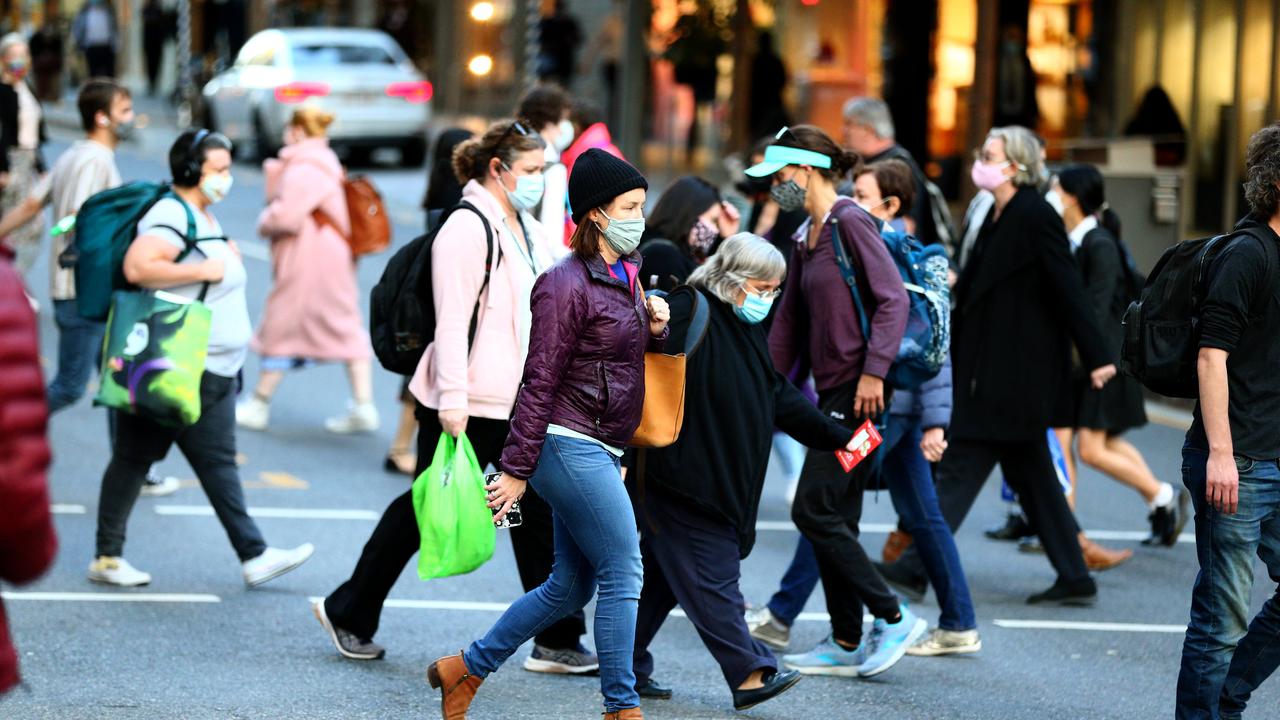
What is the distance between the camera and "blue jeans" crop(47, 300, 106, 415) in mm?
9570

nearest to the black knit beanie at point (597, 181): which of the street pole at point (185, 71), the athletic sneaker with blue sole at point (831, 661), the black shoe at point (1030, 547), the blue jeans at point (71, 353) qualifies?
the athletic sneaker with blue sole at point (831, 661)

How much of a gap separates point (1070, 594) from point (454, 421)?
9.81 ft

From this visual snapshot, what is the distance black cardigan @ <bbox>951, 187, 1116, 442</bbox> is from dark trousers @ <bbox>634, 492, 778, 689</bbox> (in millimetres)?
2215

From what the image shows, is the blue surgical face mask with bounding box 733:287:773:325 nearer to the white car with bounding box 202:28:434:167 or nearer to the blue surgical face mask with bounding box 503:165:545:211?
the blue surgical face mask with bounding box 503:165:545:211

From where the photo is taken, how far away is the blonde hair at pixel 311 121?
10.9 meters

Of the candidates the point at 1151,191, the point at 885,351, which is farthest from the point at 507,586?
the point at 1151,191

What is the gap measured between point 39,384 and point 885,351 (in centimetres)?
366

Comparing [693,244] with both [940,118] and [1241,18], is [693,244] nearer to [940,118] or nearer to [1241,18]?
[1241,18]

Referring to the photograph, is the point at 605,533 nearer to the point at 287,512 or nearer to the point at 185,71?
the point at 287,512

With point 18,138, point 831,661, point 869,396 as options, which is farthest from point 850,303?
point 18,138

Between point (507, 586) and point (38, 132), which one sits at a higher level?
point (38, 132)

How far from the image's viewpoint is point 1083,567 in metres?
7.79

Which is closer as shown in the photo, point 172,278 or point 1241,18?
point 172,278

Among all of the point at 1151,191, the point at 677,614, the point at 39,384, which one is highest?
the point at 39,384
